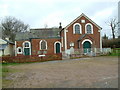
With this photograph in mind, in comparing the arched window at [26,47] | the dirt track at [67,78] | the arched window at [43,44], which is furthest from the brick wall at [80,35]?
the dirt track at [67,78]

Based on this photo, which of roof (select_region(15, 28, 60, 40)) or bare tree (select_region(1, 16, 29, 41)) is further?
bare tree (select_region(1, 16, 29, 41))

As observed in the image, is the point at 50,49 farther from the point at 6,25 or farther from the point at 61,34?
the point at 6,25

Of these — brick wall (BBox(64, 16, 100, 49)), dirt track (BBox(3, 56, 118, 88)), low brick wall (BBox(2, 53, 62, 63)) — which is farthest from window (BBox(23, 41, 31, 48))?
dirt track (BBox(3, 56, 118, 88))

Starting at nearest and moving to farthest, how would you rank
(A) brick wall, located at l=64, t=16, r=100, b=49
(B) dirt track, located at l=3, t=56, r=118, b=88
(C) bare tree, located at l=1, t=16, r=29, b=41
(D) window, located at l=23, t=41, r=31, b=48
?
(B) dirt track, located at l=3, t=56, r=118, b=88, (A) brick wall, located at l=64, t=16, r=100, b=49, (D) window, located at l=23, t=41, r=31, b=48, (C) bare tree, located at l=1, t=16, r=29, b=41

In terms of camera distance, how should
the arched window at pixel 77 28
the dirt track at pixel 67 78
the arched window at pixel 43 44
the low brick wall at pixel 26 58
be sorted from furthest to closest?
the arched window at pixel 43 44 < the arched window at pixel 77 28 < the low brick wall at pixel 26 58 < the dirt track at pixel 67 78

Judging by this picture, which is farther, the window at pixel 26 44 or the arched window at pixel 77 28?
the window at pixel 26 44

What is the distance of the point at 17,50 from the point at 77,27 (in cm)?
1282

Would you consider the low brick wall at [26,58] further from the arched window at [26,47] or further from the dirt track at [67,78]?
the dirt track at [67,78]

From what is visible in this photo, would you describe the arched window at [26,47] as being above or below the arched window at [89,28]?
below

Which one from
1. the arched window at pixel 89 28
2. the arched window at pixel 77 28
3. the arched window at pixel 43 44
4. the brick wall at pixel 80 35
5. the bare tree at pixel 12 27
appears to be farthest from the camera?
the bare tree at pixel 12 27

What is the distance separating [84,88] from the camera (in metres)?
6.54

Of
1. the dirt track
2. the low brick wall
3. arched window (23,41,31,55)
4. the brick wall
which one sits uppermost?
the brick wall

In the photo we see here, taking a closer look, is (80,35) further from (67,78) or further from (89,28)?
(67,78)

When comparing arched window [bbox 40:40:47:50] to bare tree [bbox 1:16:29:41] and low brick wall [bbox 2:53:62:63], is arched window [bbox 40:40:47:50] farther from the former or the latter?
bare tree [bbox 1:16:29:41]
